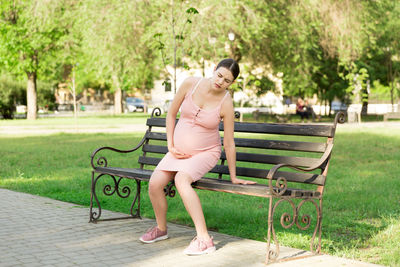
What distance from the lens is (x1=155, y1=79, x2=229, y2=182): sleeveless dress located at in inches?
209

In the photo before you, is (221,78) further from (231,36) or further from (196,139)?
(231,36)

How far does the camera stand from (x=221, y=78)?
5.16m

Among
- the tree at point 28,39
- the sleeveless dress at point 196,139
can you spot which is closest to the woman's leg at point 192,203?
the sleeveless dress at point 196,139

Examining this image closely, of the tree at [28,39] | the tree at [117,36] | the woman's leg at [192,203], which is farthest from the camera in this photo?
the tree at [28,39]

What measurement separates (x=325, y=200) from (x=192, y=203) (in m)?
3.21

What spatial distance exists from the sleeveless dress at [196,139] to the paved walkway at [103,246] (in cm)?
69

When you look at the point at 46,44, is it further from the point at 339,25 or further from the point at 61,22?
the point at 339,25

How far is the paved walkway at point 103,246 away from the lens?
477cm

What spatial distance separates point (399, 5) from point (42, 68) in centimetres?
2186

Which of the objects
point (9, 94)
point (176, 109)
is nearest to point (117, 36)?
point (9, 94)

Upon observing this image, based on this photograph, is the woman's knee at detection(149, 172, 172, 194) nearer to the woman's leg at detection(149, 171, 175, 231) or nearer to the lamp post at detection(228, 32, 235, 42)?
the woman's leg at detection(149, 171, 175, 231)

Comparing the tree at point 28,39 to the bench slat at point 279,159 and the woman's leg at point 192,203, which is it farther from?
the woman's leg at point 192,203

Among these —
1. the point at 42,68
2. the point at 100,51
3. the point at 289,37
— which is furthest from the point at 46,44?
the point at 289,37

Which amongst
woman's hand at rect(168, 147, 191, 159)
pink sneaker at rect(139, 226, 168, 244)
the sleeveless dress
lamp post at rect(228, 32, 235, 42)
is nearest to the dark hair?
the sleeveless dress
